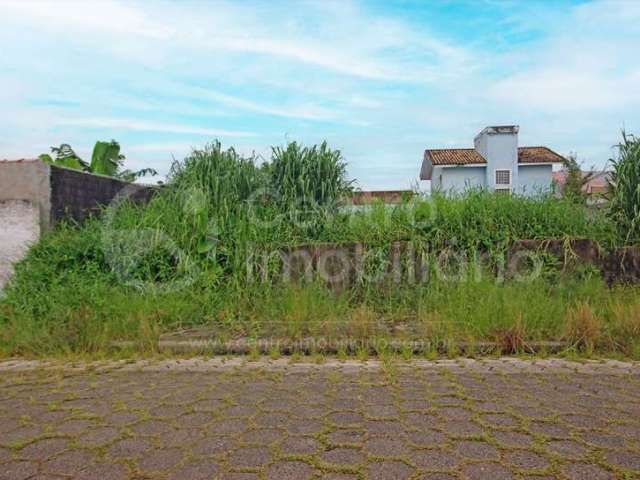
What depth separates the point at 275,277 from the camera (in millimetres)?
5910

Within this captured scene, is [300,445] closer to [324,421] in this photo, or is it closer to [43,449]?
[324,421]

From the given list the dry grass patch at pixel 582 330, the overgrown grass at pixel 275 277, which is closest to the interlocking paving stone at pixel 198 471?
the overgrown grass at pixel 275 277

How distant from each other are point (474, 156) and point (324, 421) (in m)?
26.6

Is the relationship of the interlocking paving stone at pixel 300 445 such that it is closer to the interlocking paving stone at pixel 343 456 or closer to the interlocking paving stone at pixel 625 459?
the interlocking paving stone at pixel 343 456

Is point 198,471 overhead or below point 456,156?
below

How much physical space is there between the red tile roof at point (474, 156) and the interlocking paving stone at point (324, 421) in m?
23.6

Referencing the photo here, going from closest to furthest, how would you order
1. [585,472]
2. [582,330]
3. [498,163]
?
[585,472], [582,330], [498,163]

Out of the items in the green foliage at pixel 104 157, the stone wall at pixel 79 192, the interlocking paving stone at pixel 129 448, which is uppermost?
Result: the green foliage at pixel 104 157

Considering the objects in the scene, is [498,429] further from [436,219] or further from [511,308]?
[436,219]

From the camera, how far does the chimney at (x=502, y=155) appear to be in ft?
84.3

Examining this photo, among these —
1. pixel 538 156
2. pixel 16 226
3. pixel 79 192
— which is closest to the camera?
pixel 16 226

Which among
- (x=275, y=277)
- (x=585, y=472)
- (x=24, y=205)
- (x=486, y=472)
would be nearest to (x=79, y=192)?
(x=24, y=205)

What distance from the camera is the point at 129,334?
187 inches

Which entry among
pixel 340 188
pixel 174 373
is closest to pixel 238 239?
pixel 340 188
